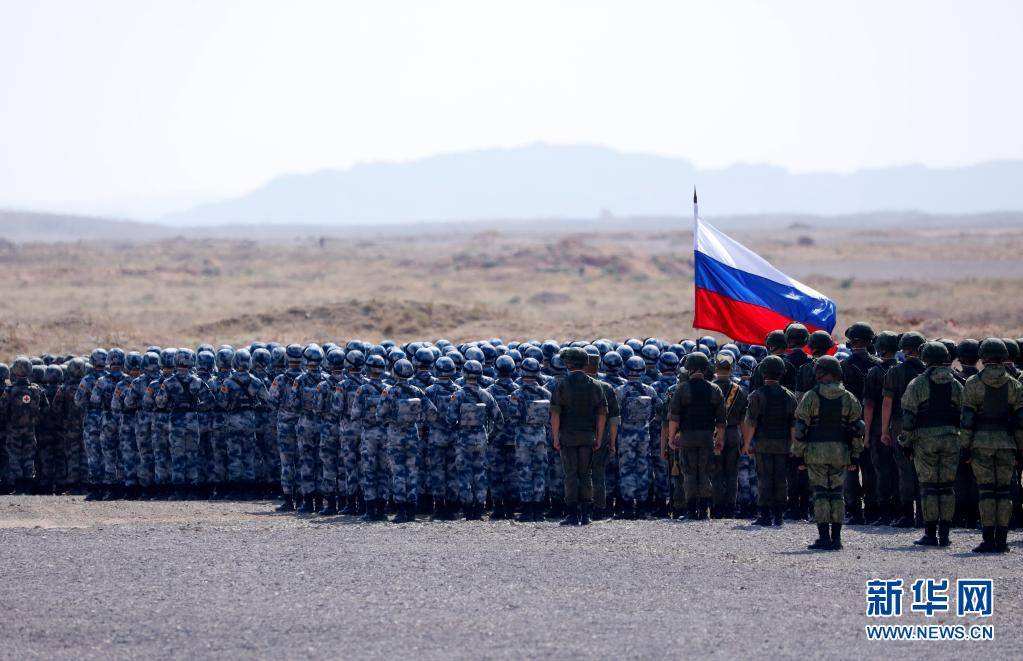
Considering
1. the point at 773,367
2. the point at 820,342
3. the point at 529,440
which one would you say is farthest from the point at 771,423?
the point at 529,440

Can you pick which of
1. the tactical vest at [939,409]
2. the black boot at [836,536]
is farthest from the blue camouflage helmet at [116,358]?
the tactical vest at [939,409]

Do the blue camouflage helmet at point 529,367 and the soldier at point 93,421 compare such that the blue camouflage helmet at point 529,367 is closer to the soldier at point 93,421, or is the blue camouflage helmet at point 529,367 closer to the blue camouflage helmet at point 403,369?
the blue camouflage helmet at point 403,369

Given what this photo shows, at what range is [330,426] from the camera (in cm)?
1518

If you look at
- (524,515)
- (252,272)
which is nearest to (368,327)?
(524,515)

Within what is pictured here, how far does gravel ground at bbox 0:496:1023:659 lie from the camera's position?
938 centimetres

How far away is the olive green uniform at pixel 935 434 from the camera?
12.3 meters

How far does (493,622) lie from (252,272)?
204 ft

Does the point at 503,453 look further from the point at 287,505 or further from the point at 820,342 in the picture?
the point at 820,342

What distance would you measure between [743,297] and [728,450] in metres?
2.54

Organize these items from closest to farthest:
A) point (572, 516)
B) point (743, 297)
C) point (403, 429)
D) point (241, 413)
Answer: point (572, 516) < point (403, 429) < point (743, 297) < point (241, 413)

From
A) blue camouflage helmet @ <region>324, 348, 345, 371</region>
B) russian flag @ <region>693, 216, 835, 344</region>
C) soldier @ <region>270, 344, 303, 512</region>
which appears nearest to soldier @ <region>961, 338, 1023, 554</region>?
russian flag @ <region>693, 216, 835, 344</region>

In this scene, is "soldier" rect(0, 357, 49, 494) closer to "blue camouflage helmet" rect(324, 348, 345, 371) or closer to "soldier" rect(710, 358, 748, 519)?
"blue camouflage helmet" rect(324, 348, 345, 371)

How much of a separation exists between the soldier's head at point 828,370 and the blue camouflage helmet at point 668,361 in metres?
3.10

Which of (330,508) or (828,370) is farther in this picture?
(330,508)
